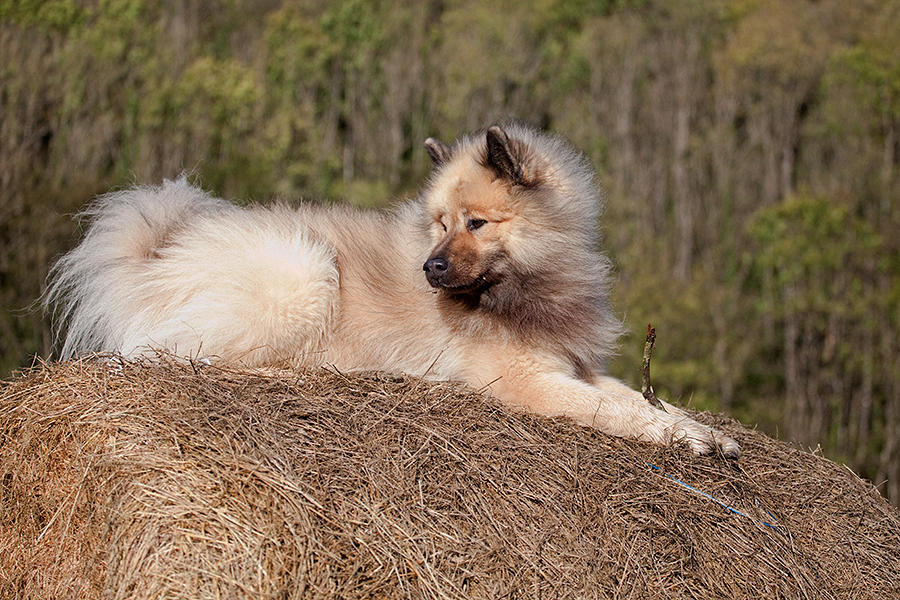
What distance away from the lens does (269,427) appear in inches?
136

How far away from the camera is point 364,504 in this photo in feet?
10.6

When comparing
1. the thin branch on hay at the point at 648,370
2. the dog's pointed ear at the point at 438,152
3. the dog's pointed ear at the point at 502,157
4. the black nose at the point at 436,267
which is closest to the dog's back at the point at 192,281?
the black nose at the point at 436,267

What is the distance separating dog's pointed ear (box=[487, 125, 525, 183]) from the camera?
436 centimetres

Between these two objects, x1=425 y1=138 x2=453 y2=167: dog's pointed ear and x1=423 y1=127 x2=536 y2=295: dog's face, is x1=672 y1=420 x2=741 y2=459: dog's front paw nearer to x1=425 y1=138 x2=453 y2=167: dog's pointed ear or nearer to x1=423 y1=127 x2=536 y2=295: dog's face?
x1=423 y1=127 x2=536 y2=295: dog's face

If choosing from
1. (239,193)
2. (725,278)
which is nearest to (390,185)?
(239,193)

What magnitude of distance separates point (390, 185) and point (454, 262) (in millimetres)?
22794

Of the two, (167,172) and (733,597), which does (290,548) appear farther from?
(167,172)

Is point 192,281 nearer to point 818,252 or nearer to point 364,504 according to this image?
point 364,504

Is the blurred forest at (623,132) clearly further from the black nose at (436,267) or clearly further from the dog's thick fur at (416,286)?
the black nose at (436,267)

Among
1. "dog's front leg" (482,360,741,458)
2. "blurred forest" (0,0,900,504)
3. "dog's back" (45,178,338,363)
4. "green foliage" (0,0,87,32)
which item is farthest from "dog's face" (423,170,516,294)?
"green foliage" (0,0,87,32)

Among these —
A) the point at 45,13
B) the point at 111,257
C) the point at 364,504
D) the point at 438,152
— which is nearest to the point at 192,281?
the point at 111,257

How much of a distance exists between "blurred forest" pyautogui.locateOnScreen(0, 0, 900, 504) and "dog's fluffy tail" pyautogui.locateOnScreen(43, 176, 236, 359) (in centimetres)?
887

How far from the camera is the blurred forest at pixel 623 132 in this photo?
16219 mm

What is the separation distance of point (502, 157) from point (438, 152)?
2.26 ft
